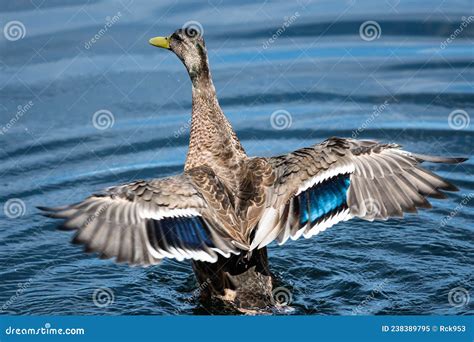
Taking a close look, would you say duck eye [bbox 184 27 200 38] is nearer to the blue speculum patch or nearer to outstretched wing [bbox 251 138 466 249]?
outstretched wing [bbox 251 138 466 249]

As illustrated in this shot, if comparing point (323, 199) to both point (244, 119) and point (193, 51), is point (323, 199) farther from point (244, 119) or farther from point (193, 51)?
point (244, 119)

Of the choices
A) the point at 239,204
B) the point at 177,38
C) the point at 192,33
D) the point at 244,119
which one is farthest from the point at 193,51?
the point at 244,119

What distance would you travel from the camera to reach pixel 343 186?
9227mm

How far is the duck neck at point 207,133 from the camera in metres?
9.57

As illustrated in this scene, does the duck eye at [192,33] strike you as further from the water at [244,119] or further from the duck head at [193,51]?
the water at [244,119]

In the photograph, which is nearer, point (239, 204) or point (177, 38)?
point (239, 204)

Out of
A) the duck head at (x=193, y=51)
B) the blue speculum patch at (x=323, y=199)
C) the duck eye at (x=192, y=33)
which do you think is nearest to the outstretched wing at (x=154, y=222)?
the blue speculum patch at (x=323, y=199)

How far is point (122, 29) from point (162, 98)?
148 centimetres

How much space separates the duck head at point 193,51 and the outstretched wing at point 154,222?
1.78 metres

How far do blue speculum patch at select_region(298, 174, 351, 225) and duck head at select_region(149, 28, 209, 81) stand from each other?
1870 millimetres

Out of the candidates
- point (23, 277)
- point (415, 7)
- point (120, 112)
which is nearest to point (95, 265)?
point (23, 277)

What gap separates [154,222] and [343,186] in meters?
1.83

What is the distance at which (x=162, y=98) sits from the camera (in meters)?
13.3

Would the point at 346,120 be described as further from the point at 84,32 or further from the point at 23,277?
the point at 23,277
